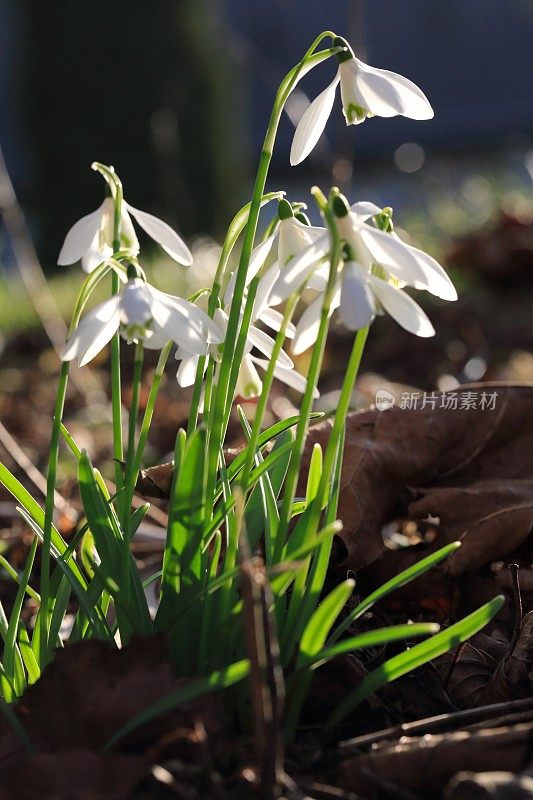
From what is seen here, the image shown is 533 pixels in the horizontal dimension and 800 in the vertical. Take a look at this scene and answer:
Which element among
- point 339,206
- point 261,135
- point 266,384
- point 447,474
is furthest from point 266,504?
point 261,135

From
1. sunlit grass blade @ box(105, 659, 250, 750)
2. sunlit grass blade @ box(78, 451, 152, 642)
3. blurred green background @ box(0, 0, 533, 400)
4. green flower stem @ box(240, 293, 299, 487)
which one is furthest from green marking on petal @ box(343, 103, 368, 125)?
blurred green background @ box(0, 0, 533, 400)

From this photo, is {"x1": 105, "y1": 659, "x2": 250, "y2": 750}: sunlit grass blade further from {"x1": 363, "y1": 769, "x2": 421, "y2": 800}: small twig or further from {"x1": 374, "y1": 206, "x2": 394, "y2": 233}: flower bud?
{"x1": 374, "y1": 206, "x2": 394, "y2": 233}: flower bud

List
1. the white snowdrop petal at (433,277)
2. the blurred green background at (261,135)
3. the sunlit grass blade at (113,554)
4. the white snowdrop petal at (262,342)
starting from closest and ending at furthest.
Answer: the white snowdrop petal at (433,277)
the sunlit grass blade at (113,554)
the white snowdrop petal at (262,342)
the blurred green background at (261,135)

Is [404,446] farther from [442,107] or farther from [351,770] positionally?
[442,107]

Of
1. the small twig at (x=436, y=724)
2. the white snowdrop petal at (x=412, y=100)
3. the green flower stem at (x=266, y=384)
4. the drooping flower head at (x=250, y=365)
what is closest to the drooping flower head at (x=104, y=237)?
the drooping flower head at (x=250, y=365)

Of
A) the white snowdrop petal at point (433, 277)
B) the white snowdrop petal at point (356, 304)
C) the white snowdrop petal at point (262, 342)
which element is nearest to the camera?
the white snowdrop petal at point (356, 304)

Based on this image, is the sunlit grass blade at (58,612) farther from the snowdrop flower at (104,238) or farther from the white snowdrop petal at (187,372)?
the snowdrop flower at (104,238)

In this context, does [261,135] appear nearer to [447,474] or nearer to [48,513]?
[447,474]
